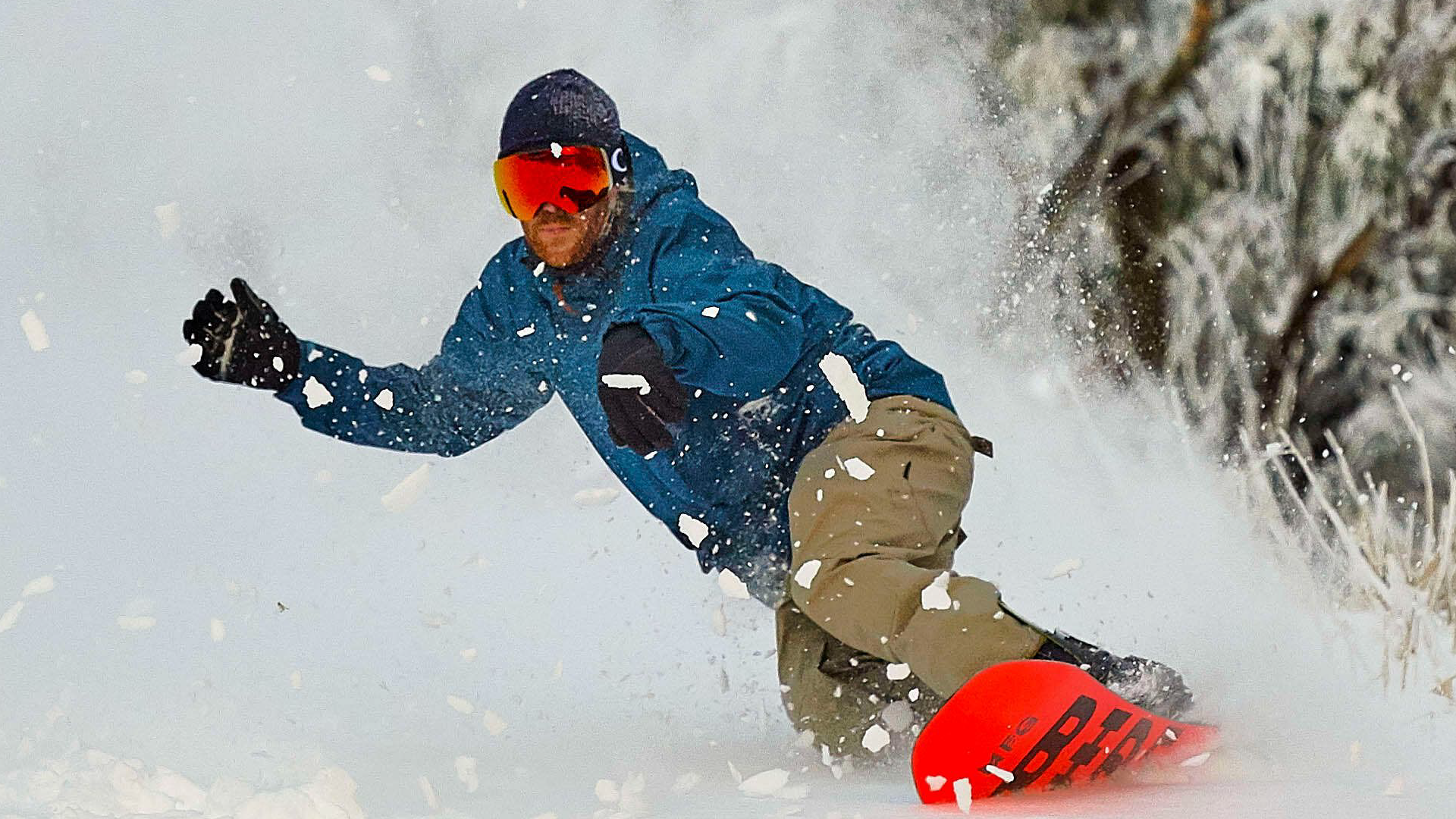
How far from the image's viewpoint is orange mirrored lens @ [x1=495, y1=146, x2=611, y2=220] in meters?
1.97

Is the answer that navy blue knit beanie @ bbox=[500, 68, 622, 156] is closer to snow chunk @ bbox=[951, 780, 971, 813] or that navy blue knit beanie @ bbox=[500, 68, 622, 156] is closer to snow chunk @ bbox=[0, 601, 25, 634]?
snow chunk @ bbox=[951, 780, 971, 813]

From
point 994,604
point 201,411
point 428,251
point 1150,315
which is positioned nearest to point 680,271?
point 994,604

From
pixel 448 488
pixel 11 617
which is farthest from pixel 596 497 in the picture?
pixel 448 488

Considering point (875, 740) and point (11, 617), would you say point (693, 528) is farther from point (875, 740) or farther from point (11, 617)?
point (11, 617)

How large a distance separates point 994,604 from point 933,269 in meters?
3.95

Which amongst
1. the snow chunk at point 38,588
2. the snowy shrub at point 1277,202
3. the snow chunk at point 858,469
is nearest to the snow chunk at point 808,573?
the snow chunk at point 858,469

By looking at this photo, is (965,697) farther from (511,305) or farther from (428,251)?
(428,251)

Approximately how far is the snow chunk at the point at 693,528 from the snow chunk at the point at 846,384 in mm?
288

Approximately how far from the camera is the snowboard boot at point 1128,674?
4.98 ft

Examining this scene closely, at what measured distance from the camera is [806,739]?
6.15 feet

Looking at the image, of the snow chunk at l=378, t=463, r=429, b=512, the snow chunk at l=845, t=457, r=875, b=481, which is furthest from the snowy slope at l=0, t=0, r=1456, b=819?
the snow chunk at l=845, t=457, r=875, b=481

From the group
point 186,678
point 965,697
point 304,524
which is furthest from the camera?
point 304,524

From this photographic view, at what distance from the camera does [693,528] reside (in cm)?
202

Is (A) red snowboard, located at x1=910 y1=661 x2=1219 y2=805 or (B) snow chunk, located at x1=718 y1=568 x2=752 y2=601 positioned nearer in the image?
(A) red snowboard, located at x1=910 y1=661 x2=1219 y2=805
